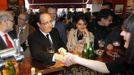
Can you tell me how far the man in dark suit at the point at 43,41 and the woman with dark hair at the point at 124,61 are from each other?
512 mm

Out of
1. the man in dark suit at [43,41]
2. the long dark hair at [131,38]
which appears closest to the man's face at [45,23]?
the man in dark suit at [43,41]

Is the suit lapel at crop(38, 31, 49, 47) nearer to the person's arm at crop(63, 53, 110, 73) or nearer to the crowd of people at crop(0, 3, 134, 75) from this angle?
the crowd of people at crop(0, 3, 134, 75)

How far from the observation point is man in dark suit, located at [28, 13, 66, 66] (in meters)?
A: 2.93

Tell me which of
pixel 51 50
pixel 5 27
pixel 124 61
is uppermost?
pixel 5 27

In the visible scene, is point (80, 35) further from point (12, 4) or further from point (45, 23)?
point (12, 4)

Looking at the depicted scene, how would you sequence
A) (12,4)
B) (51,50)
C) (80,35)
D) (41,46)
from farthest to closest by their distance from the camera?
(12,4), (80,35), (41,46), (51,50)

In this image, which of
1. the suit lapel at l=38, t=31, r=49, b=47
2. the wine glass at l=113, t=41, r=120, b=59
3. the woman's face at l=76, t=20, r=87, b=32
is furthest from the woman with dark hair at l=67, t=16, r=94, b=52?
the suit lapel at l=38, t=31, r=49, b=47

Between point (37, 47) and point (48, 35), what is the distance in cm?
27

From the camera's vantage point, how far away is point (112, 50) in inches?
133

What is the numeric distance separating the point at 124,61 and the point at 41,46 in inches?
52.1

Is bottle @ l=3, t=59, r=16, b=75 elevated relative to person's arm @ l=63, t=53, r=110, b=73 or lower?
lower

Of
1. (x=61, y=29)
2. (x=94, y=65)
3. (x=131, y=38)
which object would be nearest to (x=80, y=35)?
(x=61, y=29)

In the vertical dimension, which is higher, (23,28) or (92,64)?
(92,64)

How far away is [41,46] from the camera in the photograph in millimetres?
3086
